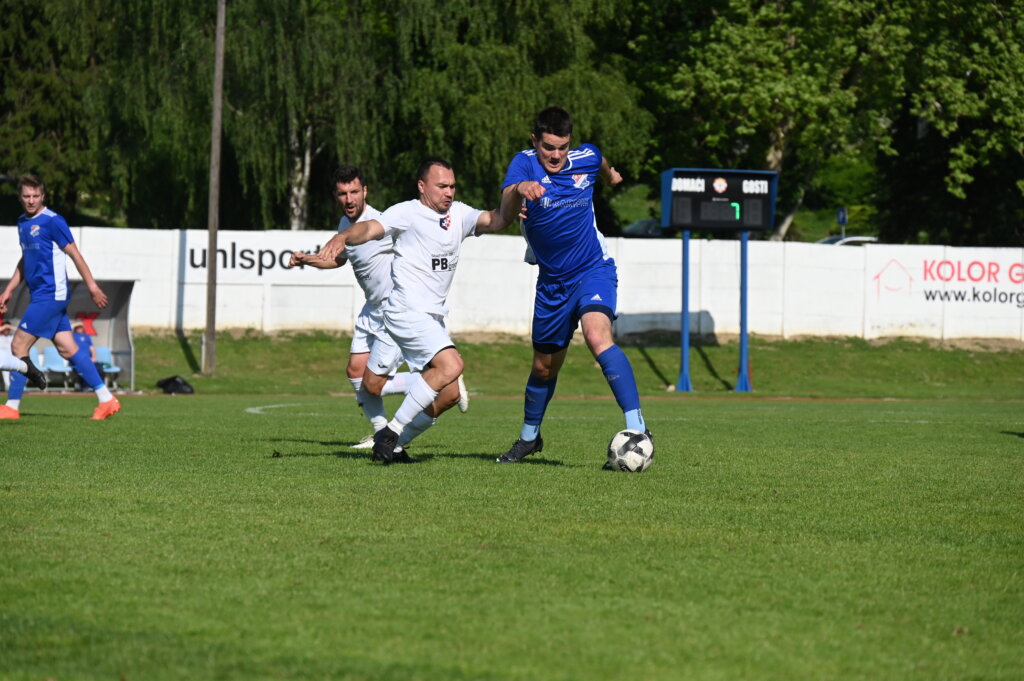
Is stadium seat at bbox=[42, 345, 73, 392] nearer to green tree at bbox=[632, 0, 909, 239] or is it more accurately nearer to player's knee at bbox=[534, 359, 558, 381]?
player's knee at bbox=[534, 359, 558, 381]

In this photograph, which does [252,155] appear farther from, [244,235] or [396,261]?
[396,261]

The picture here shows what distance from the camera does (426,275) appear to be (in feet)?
30.0

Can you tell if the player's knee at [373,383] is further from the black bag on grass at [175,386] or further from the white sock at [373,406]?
the black bag on grass at [175,386]

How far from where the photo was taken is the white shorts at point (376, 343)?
428 inches

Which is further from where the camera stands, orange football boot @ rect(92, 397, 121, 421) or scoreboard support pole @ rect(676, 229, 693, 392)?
scoreboard support pole @ rect(676, 229, 693, 392)

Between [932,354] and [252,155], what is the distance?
17287 millimetres

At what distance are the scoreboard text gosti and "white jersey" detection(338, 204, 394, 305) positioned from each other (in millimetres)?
17912

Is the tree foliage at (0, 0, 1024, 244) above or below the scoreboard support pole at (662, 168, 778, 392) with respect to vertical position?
above

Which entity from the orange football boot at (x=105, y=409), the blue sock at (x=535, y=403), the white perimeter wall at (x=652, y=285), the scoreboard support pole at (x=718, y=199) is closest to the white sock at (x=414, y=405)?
the blue sock at (x=535, y=403)

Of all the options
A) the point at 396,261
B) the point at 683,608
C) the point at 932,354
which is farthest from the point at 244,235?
the point at 683,608

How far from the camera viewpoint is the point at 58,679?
3594mm

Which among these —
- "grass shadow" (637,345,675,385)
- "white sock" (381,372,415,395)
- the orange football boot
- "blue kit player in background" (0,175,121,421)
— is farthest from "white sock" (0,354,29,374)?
"grass shadow" (637,345,675,385)

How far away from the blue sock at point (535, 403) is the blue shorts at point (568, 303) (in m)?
0.33

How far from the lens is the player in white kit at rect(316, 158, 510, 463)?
895 centimetres
